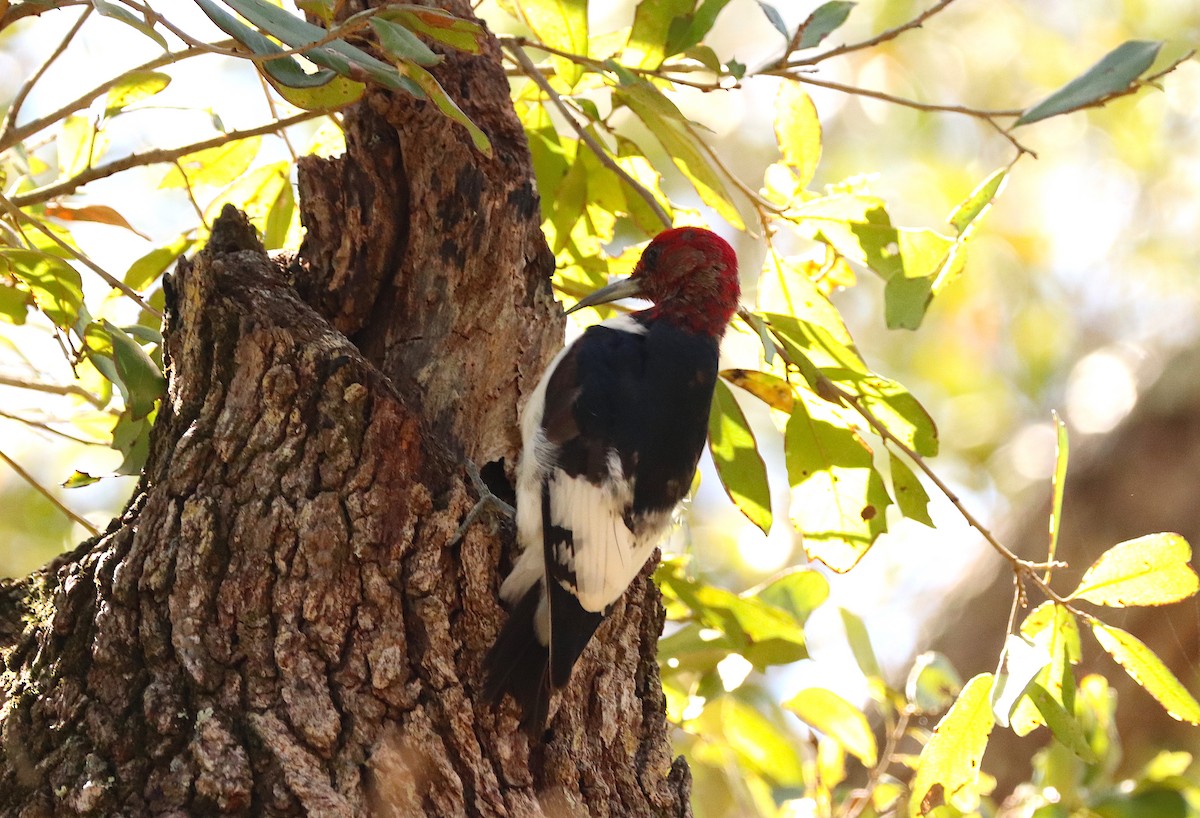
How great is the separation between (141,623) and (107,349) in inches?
29.8

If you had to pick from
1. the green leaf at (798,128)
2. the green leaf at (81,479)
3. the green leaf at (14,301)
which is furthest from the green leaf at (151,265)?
the green leaf at (798,128)

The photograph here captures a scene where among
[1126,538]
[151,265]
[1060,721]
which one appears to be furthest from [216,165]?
[1126,538]

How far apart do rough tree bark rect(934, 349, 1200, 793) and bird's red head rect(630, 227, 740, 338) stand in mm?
2336

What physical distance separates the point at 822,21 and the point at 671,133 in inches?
20.4

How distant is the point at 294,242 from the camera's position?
130 inches

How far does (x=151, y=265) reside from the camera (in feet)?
10.3

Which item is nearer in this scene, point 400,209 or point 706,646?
point 400,209

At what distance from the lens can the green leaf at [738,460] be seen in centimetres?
291

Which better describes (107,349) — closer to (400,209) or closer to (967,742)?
(400,209)

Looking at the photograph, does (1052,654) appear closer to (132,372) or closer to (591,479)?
(591,479)

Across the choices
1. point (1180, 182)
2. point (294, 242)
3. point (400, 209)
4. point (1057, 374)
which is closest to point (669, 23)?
point (400, 209)

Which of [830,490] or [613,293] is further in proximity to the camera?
[613,293]

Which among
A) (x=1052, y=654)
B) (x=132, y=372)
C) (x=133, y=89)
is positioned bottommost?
(x=1052, y=654)

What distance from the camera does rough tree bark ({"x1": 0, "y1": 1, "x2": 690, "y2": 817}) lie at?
201 cm
